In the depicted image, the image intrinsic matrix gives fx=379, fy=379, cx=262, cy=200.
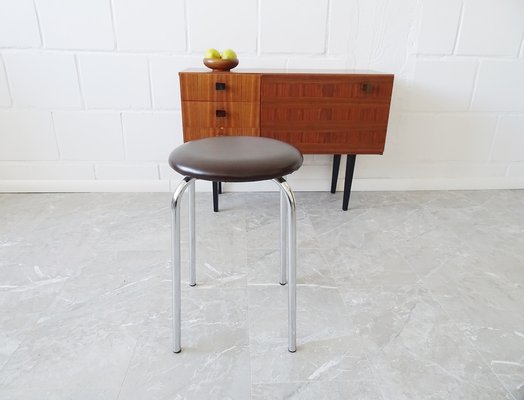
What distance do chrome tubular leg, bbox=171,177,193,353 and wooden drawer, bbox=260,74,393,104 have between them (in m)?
0.87

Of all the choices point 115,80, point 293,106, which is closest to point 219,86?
point 293,106

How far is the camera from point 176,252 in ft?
3.33

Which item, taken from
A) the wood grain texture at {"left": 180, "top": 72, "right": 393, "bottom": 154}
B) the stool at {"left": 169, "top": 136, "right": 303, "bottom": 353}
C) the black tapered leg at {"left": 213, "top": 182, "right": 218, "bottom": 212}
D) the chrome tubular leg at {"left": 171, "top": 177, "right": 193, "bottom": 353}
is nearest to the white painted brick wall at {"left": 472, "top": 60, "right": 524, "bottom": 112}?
Result: the wood grain texture at {"left": 180, "top": 72, "right": 393, "bottom": 154}

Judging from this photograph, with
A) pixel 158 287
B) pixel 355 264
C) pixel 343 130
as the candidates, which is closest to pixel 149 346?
pixel 158 287

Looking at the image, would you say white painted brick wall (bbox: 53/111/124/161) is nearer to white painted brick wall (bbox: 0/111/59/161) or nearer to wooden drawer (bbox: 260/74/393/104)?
white painted brick wall (bbox: 0/111/59/161)

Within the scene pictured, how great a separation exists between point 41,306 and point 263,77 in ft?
4.12

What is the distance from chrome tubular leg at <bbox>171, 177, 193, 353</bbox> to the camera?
0.97 meters

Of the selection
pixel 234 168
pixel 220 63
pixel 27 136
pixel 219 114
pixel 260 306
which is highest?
pixel 220 63

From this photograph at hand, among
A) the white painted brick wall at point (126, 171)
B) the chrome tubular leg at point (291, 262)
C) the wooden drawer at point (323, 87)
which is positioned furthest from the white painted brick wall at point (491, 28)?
the white painted brick wall at point (126, 171)

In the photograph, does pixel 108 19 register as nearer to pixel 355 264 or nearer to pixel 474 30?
pixel 355 264

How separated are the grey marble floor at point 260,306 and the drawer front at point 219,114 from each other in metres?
0.47

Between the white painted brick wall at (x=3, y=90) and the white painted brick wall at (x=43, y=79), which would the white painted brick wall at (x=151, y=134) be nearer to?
the white painted brick wall at (x=43, y=79)

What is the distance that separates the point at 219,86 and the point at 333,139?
0.59 meters

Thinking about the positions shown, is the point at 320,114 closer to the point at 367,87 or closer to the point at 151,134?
the point at 367,87
